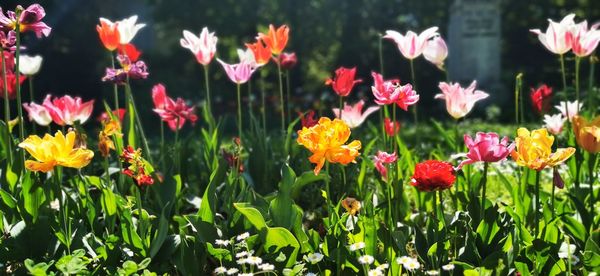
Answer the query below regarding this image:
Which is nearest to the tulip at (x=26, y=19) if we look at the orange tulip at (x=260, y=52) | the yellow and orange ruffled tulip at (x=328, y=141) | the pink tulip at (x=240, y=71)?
the pink tulip at (x=240, y=71)

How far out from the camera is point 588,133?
235 cm

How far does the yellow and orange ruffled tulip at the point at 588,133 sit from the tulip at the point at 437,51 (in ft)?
2.28

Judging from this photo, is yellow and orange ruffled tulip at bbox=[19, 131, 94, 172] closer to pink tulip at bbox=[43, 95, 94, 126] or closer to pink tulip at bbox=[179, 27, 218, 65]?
pink tulip at bbox=[43, 95, 94, 126]

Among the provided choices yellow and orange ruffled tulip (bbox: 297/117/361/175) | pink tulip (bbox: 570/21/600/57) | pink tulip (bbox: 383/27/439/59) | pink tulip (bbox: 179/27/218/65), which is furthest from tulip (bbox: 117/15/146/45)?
pink tulip (bbox: 570/21/600/57)

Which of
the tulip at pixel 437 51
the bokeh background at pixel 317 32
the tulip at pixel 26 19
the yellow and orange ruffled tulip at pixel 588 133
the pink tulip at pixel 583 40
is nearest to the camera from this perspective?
the yellow and orange ruffled tulip at pixel 588 133

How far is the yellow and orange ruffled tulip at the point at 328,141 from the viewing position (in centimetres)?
220

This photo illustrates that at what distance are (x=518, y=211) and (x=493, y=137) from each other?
0.69 meters

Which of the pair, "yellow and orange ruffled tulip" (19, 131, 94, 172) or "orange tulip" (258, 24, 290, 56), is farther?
"orange tulip" (258, 24, 290, 56)

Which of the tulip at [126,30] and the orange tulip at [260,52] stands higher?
the tulip at [126,30]

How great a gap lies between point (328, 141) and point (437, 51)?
3.21 feet

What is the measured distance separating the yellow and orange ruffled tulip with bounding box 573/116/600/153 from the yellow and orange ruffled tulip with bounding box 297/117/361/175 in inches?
29.2

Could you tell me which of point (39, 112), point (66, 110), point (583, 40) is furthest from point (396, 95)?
point (39, 112)

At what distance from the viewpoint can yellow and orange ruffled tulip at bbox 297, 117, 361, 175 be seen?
2.20 metres

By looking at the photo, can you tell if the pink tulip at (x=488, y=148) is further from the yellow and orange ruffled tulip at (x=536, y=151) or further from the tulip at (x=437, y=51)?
the tulip at (x=437, y=51)
